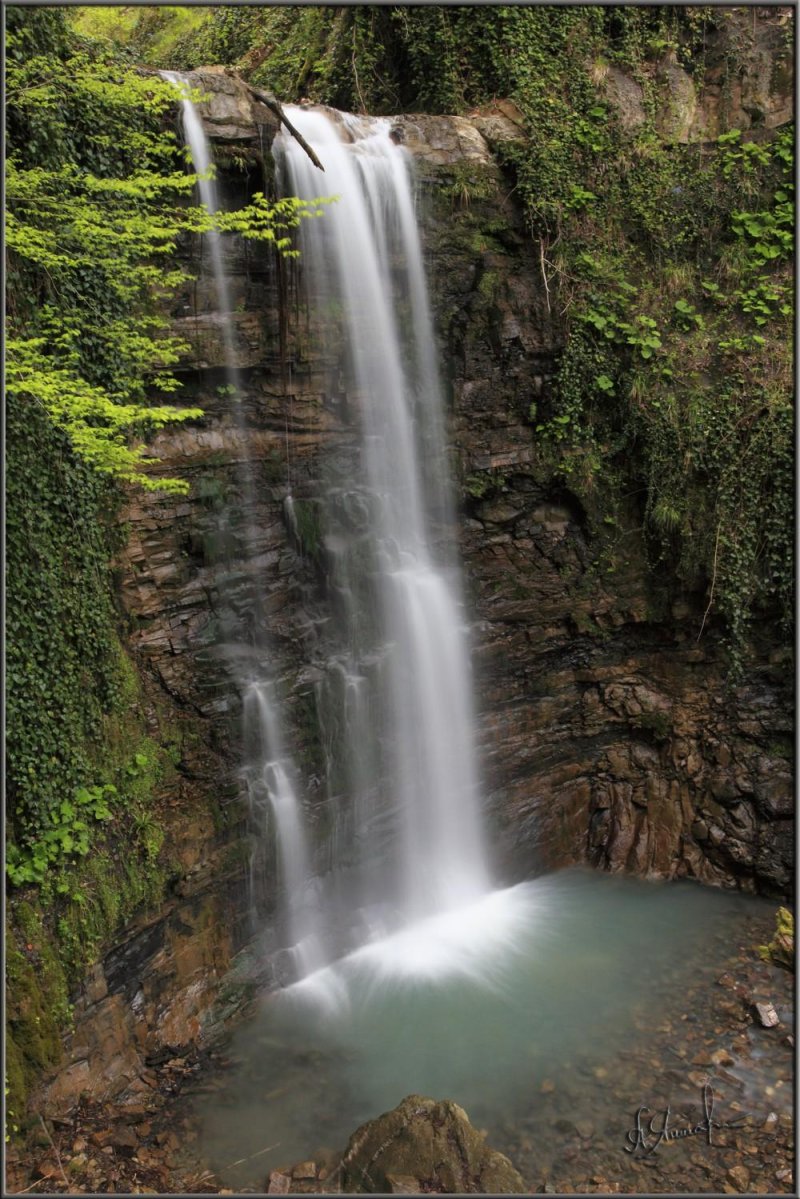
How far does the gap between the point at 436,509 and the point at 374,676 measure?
2.11m

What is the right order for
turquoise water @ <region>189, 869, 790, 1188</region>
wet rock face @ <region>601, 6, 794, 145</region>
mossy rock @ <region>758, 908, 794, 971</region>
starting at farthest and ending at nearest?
wet rock face @ <region>601, 6, 794, 145</region> → mossy rock @ <region>758, 908, 794, 971</region> → turquoise water @ <region>189, 869, 790, 1188</region>

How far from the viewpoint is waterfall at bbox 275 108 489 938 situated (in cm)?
901

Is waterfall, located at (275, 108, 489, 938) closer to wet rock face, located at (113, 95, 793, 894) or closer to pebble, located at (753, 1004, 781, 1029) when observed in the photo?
wet rock face, located at (113, 95, 793, 894)

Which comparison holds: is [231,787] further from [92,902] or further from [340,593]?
[340,593]

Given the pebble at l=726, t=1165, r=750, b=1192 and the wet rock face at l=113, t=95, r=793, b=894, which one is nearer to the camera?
the pebble at l=726, t=1165, r=750, b=1192

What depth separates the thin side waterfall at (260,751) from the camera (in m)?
8.17

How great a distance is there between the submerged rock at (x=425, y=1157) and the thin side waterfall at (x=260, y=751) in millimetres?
2525

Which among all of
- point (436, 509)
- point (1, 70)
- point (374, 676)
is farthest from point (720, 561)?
point (1, 70)

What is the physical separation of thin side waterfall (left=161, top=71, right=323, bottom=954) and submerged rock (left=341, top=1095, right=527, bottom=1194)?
8.29 ft

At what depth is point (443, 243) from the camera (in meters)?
9.59

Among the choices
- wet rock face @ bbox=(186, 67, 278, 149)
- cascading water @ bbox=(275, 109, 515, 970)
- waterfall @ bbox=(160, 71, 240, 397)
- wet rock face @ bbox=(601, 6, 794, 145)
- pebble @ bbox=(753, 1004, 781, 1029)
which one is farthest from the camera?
wet rock face @ bbox=(601, 6, 794, 145)

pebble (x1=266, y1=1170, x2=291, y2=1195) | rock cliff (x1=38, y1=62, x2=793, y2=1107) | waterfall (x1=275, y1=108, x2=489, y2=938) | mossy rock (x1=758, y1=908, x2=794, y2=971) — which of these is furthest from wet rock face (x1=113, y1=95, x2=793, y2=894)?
pebble (x1=266, y1=1170, x2=291, y2=1195)

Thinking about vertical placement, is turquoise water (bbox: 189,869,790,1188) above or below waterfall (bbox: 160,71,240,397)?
below

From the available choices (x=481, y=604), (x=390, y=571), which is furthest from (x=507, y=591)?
(x=390, y=571)
